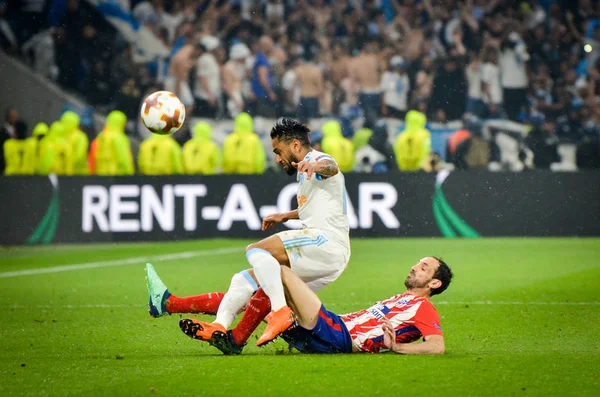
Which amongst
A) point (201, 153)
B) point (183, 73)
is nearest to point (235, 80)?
point (183, 73)

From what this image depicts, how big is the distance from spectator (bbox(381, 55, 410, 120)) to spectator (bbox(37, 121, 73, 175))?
626cm

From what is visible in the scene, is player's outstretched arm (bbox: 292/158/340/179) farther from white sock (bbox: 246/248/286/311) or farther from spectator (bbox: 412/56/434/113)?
spectator (bbox: 412/56/434/113)

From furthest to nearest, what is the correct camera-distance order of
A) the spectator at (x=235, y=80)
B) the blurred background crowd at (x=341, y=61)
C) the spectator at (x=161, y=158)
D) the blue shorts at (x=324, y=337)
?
the spectator at (x=235, y=80) < the blurred background crowd at (x=341, y=61) < the spectator at (x=161, y=158) < the blue shorts at (x=324, y=337)

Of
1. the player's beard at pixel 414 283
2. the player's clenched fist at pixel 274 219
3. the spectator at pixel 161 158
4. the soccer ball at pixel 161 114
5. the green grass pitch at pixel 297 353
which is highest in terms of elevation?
the soccer ball at pixel 161 114

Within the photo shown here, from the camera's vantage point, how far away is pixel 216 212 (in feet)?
56.0

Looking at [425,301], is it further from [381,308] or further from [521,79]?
[521,79]

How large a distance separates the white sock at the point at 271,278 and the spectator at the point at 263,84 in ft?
49.4

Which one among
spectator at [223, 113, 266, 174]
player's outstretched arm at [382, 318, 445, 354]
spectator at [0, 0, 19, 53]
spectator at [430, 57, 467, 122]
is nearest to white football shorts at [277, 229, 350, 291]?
player's outstretched arm at [382, 318, 445, 354]

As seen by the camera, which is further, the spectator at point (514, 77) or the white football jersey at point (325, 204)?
the spectator at point (514, 77)

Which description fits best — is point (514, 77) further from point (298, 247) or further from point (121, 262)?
point (298, 247)

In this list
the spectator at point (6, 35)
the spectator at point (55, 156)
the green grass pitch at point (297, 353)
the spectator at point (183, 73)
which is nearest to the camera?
the green grass pitch at point (297, 353)

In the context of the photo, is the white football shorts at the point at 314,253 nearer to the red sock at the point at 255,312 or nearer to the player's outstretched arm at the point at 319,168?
the red sock at the point at 255,312

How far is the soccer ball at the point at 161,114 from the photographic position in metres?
9.44

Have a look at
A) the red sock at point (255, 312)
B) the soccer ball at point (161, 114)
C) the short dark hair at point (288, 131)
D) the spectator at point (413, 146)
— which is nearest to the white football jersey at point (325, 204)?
the short dark hair at point (288, 131)
